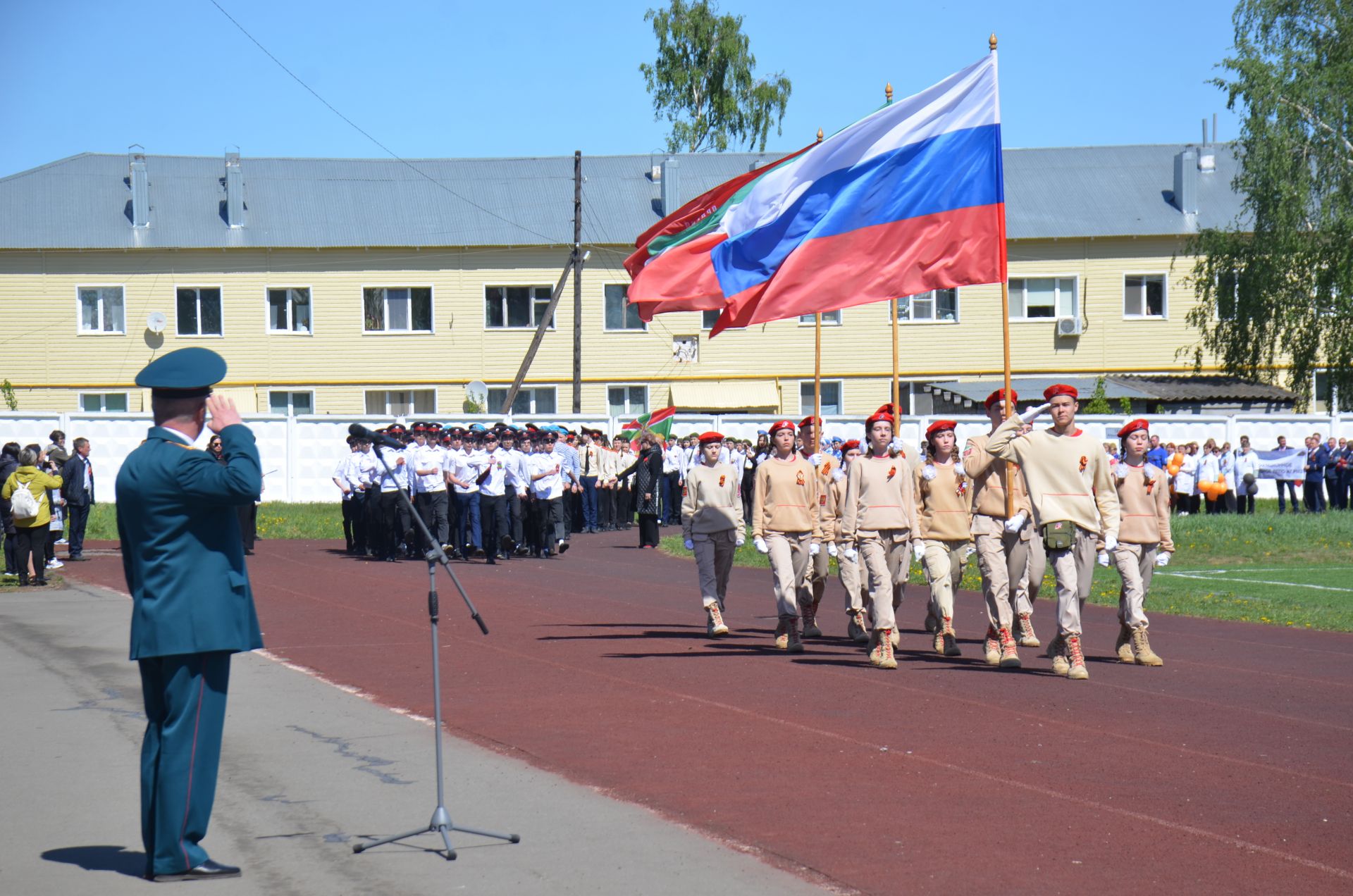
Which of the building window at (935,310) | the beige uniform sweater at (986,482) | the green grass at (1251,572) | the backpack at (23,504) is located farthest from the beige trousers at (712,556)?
the building window at (935,310)

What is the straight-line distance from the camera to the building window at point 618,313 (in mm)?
48062

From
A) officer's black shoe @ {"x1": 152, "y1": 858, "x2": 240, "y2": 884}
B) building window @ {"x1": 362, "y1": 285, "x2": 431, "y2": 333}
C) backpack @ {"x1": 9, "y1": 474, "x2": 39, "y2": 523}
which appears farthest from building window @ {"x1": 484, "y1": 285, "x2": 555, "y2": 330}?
officer's black shoe @ {"x1": 152, "y1": 858, "x2": 240, "y2": 884}

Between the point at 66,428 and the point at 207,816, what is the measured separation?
31612 mm

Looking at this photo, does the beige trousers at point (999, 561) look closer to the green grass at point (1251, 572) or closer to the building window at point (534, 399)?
the green grass at point (1251, 572)

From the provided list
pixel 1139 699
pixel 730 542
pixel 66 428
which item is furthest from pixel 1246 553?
pixel 66 428

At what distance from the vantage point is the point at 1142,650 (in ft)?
39.9

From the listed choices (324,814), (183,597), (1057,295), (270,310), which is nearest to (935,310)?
(1057,295)

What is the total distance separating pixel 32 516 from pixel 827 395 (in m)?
31.7

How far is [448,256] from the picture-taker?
4766 cm

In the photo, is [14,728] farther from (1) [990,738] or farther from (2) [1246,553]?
(2) [1246,553]

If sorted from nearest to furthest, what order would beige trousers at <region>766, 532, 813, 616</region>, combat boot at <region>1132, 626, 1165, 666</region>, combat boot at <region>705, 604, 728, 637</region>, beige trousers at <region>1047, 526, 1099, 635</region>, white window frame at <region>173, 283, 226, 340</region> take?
beige trousers at <region>1047, 526, 1099, 635</region>, combat boot at <region>1132, 626, 1165, 666</region>, beige trousers at <region>766, 532, 813, 616</region>, combat boot at <region>705, 604, 728, 637</region>, white window frame at <region>173, 283, 226, 340</region>

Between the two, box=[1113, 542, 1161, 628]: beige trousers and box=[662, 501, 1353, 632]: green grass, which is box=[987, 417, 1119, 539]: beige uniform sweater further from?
box=[662, 501, 1353, 632]: green grass

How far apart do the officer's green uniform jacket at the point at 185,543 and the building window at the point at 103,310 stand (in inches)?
1731

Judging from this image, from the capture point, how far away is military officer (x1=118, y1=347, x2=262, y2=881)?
19.3 ft
